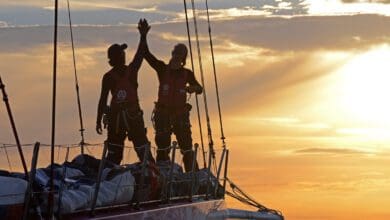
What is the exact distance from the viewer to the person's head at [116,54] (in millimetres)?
21078

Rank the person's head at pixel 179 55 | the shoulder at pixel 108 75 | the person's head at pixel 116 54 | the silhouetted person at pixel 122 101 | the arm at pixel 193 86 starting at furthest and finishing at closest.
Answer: the arm at pixel 193 86 < the person's head at pixel 179 55 < the shoulder at pixel 108 75 < the silhouetted person at pixel 122 101 < the person's head at pixel 116 54

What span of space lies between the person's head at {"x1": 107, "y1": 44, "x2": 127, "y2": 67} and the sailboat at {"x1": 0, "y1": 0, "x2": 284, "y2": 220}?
6.05ft

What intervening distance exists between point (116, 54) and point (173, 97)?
7.43 feet

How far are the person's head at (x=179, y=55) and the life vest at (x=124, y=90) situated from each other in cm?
180

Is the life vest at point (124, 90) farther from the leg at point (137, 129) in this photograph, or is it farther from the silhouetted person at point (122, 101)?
the leg at point (137, 129)

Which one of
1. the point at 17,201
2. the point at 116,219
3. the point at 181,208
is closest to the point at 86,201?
the point at 116,219

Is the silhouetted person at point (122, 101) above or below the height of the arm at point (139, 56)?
below

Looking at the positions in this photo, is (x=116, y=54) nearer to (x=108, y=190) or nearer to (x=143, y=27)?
(x=143, y=27)

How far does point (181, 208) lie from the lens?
20.1m

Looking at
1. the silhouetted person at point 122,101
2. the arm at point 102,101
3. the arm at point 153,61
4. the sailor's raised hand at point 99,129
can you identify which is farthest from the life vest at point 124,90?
the arm at point 153,61

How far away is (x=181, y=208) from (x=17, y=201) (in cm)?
681

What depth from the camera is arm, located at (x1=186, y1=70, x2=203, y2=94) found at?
23188mm

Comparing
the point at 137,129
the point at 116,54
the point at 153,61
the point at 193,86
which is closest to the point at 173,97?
the point at 193,86

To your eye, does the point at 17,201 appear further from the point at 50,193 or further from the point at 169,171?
the point at 169,171
